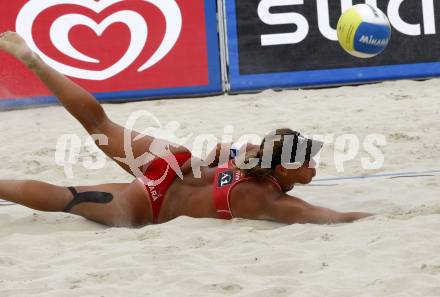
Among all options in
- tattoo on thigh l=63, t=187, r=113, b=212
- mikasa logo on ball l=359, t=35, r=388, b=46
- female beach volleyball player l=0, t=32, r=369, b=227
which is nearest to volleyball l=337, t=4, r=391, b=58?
mikasa logo on ball l=359, t=35, r=388, b=46

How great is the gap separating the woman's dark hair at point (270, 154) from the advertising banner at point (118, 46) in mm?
4442

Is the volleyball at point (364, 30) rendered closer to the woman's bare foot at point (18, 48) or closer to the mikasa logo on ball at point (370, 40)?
the mikasa logo on ball at point (370, 40)

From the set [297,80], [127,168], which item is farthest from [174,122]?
[127,168]

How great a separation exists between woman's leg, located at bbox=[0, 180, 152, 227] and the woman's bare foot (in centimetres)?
72

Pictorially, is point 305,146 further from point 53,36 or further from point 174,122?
point 53,36

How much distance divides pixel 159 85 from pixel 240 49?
89 cm

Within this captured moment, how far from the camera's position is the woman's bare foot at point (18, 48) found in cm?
514

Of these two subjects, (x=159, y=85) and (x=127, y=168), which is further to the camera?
(x=159, y=85)

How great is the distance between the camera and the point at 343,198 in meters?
5.31

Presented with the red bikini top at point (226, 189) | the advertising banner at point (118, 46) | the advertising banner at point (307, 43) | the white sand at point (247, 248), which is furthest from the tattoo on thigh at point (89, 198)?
the advertising banner at point (307, 43)

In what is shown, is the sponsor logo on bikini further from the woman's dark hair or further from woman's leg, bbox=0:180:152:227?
woman's leg, bbox=0:180:152:227

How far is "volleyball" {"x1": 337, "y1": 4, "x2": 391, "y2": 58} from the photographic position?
5.90 meters

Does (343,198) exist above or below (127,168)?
below

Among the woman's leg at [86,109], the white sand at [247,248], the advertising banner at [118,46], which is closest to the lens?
the white sand at [247,248]
